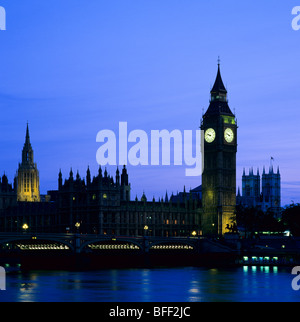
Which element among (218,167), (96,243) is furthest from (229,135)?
(96,243)

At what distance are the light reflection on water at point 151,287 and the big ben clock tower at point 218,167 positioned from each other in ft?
176

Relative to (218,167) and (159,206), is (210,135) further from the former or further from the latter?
(159,206)

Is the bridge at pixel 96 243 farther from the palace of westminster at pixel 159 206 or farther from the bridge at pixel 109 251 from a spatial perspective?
the palace of westminster at pixel 159 206

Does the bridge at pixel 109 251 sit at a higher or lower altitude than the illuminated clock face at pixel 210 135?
lower

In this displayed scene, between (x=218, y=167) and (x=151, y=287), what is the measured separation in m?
79.8

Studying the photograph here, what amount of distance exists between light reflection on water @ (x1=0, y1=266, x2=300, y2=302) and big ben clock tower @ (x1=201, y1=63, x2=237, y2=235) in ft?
176

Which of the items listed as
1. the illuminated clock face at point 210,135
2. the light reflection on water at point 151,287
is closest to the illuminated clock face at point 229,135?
the illuminated clock face at point 210,135

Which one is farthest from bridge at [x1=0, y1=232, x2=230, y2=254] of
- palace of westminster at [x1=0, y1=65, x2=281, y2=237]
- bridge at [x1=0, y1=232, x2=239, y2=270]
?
palace of westminster at [x1=0, y1=65, x2=281, y2=237]

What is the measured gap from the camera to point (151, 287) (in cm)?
8569

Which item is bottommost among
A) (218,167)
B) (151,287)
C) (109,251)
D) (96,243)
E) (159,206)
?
(151,287)

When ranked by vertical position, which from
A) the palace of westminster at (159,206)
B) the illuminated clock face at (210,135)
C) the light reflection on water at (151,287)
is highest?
the illuminated clock face at (210,135)

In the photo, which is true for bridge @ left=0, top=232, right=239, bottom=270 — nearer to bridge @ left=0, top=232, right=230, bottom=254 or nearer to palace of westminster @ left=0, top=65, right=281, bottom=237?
bridge @ left=0, top=232, right=230, bottom=254

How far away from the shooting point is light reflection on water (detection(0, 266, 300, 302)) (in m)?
75.1

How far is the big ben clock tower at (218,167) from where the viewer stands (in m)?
163
